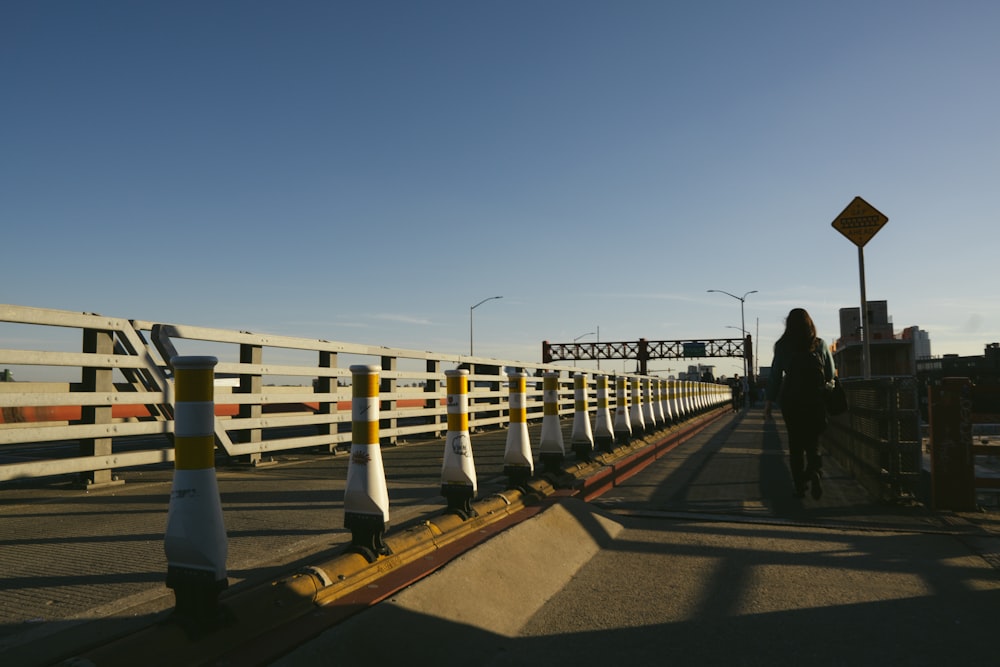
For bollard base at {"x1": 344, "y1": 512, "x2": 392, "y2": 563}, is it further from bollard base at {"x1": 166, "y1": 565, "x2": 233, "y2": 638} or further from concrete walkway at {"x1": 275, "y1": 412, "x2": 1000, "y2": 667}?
bollard base at {"x1": 166, "y1": 565, "x2": 233, "y2": 638}

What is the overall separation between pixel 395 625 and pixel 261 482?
449 cm

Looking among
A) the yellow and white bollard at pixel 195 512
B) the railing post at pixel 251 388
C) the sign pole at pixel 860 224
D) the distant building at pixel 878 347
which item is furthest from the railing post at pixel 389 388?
the distant building at pixel 878 347

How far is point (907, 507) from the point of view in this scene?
717cm

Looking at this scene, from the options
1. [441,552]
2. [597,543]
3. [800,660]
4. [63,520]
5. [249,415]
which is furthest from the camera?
[249,415]

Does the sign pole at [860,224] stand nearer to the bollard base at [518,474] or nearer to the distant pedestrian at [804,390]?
the distant pedestrian at [804,390]

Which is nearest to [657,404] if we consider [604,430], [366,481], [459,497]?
[604,430]

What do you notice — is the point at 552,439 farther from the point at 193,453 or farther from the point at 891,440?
the point at 193,453

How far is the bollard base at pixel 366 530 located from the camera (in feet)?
12.7

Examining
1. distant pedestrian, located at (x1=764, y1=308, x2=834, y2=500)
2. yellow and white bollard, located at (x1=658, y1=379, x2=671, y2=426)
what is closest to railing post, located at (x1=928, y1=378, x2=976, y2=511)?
distant pedestrian, located at (x1=764, y1=308, x2=834, y2=500)

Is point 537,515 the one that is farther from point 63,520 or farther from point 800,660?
point 63,520

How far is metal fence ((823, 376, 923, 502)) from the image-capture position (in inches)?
281

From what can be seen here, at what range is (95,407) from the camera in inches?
254

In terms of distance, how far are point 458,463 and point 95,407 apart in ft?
11.3

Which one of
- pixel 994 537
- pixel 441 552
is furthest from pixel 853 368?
pixel 441 552
